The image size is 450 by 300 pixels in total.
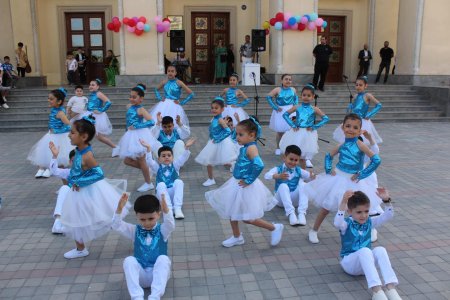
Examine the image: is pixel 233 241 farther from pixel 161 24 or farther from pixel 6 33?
pixel 6 33

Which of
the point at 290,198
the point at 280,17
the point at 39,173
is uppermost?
the point at 280,17

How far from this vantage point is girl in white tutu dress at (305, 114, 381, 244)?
15.3 ft

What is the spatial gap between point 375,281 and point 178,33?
47.7 ft

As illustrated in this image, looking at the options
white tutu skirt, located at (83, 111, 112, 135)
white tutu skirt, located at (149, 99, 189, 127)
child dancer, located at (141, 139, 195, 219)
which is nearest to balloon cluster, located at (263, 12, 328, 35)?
white tutu skirt, located at (149, 99, 189, 127)

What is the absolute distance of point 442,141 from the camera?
11.4 meters

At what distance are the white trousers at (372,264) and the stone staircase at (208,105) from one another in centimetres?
1036

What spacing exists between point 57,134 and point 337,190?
4795 mm

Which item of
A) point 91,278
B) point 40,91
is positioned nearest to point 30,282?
point 91,278

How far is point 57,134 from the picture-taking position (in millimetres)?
7082

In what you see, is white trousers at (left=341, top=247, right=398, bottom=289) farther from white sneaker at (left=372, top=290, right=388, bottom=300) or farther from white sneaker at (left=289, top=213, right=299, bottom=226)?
white sneaker at (left=289, top=213, right=299, bottom=226)

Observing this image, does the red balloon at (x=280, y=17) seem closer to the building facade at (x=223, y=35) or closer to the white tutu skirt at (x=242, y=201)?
the building facade at (x=223, y=35)

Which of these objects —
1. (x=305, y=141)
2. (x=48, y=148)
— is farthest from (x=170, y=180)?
(x=305, y=141)

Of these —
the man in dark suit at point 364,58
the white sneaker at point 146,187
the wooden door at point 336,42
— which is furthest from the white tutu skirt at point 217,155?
the wooden door at point 336,42

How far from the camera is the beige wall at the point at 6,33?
703 inches
